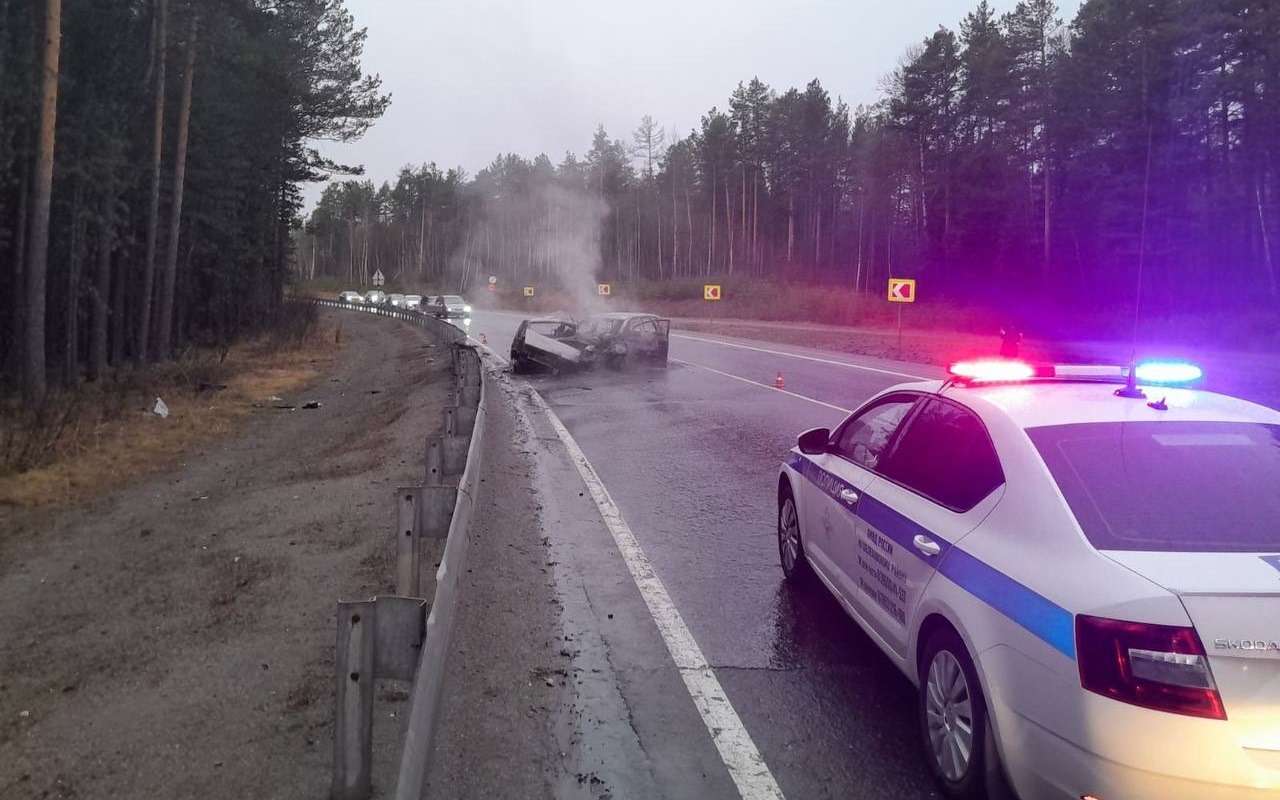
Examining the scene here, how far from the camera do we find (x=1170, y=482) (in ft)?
11.1

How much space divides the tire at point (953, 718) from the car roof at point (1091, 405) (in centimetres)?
93

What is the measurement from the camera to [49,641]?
20.0 feet

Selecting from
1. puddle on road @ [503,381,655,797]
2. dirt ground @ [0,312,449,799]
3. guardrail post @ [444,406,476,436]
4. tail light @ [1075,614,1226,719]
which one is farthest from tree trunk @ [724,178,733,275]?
tail light @ [1075,614,1226,719]

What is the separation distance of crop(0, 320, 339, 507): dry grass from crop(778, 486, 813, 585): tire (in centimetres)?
875

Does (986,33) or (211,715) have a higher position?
(986,33)

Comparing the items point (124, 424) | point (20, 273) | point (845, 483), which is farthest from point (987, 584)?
point (20, 273)

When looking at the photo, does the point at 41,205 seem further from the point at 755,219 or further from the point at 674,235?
the point at 674,235

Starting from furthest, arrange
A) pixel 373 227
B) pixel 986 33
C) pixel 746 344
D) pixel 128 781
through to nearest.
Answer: pixel 373 227
pixel 986 33
pixel 746 344
pixel 128 781

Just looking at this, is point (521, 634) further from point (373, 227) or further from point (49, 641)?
point (373, 227)

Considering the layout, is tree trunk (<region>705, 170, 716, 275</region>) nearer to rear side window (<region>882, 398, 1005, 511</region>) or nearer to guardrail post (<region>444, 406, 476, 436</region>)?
guardrail post (<region>444, 406, 476, 436</region>)

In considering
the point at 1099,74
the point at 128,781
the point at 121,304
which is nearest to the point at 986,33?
the point at 1099,74

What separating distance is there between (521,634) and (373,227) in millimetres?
140820

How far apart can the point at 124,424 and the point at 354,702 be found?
14541 millimetres

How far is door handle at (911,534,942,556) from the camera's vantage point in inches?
149
